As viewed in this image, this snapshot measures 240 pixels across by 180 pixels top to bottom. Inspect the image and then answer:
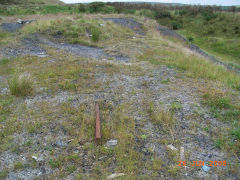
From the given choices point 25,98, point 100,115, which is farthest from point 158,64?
point 25,98

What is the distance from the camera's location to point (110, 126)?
4.09 meters

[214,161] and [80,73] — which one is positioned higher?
[80,73]

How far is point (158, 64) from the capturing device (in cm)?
805

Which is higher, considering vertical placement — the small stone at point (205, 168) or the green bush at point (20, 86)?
the green bush at point (20, 86)

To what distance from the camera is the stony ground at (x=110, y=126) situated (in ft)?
10.1

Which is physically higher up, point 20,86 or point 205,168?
point 20,86

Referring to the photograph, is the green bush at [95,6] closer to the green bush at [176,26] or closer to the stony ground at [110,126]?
the green bush at [176,26]

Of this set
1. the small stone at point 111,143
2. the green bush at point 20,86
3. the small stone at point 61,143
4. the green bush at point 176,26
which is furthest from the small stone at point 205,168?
the green bush at point 176,26

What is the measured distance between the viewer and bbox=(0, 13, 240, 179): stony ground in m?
3.08

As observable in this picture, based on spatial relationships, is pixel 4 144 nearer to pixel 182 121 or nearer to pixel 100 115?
pixel 100 115

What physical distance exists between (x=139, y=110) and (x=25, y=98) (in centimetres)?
299

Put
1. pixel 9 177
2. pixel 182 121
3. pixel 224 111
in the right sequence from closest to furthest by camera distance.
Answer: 1. pixel 9 177
2. pixel 182 121
3. pixel 224 111
